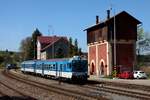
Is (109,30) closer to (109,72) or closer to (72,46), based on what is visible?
(109,72)

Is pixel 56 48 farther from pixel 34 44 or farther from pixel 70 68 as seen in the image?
pixel 70 68

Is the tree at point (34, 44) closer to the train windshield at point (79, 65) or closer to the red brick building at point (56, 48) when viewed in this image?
the red brick building at point (56, 48)

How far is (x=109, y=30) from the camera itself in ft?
226

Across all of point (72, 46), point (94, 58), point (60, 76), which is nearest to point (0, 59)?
point (72, 46)

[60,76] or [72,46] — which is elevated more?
[72,46]

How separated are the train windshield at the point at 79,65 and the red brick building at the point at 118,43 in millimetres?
24668

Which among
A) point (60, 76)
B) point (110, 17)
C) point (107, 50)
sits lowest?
point (60, 76)

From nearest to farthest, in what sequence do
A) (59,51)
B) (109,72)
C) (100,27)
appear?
(109,72) → (100,27) → (59,51)

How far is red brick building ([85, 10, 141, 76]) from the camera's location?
2682 inches

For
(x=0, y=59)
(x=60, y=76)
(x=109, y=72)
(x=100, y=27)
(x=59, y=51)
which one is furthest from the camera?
(x=0, y=59)

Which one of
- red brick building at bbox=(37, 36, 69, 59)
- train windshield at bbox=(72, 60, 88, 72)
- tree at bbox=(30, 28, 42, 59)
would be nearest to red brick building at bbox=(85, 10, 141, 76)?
train windshield at bbox=(72, 60, 88, 72)

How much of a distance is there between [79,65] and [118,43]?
27686 mm

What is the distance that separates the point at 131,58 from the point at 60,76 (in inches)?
1005

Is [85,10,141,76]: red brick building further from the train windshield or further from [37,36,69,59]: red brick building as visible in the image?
[37,36,69,59]: red brick building
